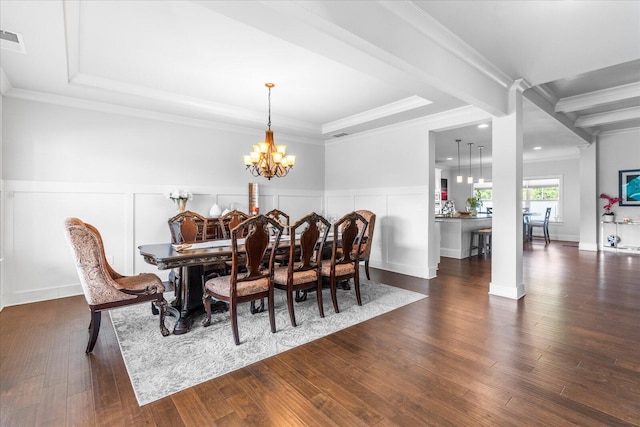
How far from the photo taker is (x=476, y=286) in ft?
14.2

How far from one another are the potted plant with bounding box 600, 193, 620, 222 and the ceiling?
12.7ft

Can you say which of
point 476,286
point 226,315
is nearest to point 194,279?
point 226,315

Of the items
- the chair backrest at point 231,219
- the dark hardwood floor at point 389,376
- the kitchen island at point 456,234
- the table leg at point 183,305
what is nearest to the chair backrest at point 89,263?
the dark hardwood floor at point 389,376

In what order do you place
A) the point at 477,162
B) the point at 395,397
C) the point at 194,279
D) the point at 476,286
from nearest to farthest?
the point at 395,397
the point at 194,279
the point at 476,286
the point at 477,162

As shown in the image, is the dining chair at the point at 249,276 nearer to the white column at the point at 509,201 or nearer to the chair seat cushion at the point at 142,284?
A: the chair seat cushion at the point at 142,284

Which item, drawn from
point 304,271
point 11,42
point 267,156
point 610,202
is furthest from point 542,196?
point 11,42

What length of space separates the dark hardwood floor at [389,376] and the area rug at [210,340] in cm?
10

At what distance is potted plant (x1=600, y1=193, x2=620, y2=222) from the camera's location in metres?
7.19

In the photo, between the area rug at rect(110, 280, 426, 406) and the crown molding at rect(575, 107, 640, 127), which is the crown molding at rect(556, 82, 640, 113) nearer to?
the crown molding at rect(575, 107, 640, 127)

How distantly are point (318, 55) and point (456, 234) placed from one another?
4.97 metres

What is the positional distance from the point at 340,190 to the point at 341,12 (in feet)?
15.0

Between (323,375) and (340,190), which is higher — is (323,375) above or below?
below

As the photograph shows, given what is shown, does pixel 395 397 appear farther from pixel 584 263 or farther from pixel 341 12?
pixel 584 263

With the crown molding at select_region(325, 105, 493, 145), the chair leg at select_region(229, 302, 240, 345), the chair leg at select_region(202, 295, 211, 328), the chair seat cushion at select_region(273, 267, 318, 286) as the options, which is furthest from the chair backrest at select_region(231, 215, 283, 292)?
the crown molding at select_region(325, 105, 493, 145)
